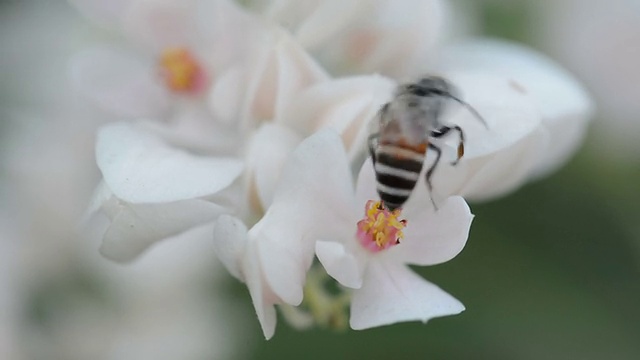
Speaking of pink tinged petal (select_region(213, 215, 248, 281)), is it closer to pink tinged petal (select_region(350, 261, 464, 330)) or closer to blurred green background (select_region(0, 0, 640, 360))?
pink tinged petal (select_region(350, 261, 464, 330))

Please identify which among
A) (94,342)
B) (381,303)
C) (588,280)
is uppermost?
(381,303)

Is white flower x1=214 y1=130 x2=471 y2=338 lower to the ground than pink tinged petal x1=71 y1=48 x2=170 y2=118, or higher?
higher

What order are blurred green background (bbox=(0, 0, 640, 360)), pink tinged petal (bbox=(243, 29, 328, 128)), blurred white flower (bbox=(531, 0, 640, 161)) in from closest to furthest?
pink tinged petal (bbox=(243, 29, 328, 128))
blurred green background (bbox=(0, 0, 640, 360))
blurred white flower (bbox=(531, 0, 640, 161))

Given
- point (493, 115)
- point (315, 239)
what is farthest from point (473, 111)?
point (315, 239)

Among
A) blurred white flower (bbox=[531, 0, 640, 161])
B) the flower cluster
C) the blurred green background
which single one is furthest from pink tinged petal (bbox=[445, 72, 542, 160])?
blurred white flower (bbox=[531, 0, 640, 161])

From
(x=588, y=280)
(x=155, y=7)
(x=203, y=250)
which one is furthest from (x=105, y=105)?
(x=588, y=280)

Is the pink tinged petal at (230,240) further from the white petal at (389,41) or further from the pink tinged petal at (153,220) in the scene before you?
the white petal at (389,41)

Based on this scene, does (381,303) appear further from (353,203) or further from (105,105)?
(105,105)
